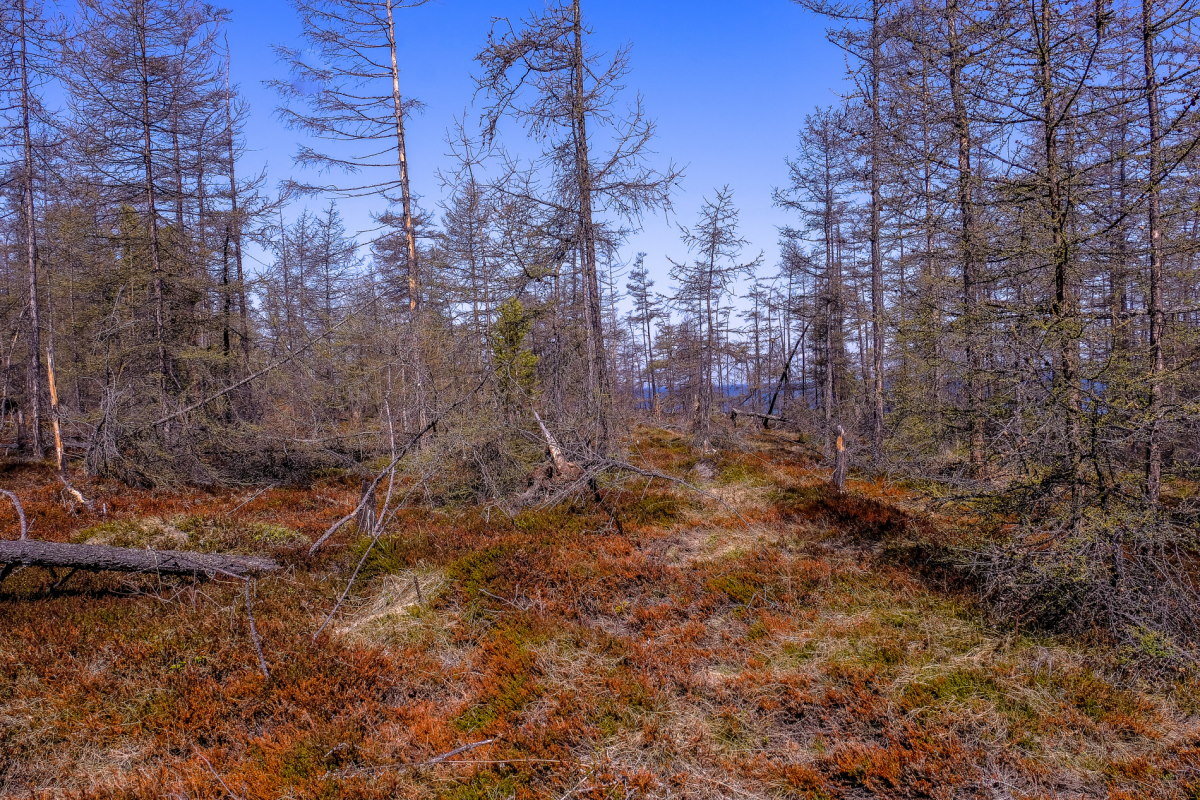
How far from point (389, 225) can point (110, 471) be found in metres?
8.30

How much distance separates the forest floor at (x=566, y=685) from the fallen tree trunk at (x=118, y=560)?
331 mm

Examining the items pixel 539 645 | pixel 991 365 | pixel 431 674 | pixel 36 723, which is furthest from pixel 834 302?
pixel 36 723

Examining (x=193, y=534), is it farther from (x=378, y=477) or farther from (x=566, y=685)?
(x=566, y=685)

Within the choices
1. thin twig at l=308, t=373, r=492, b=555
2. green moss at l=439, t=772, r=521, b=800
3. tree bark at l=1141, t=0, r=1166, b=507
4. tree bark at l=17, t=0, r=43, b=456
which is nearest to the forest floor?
green moss at l=439, t=772, r=521, b=800

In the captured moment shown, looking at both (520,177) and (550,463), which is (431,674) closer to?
(550,463)

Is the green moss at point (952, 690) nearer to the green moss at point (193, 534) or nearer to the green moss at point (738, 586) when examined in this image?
the green moss at point (738, 586)

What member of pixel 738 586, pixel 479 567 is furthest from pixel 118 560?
pixel 738 586

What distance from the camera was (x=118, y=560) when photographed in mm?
6254

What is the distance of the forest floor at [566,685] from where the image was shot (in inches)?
149

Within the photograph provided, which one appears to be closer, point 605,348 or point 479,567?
point 479,567

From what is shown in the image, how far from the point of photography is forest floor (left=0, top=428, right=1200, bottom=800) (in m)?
3.79

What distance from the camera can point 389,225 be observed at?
1311cm

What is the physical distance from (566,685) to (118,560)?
5.67 meters

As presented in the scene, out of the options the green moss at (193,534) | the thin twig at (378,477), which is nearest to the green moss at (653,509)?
the thin twig at (378,477)
